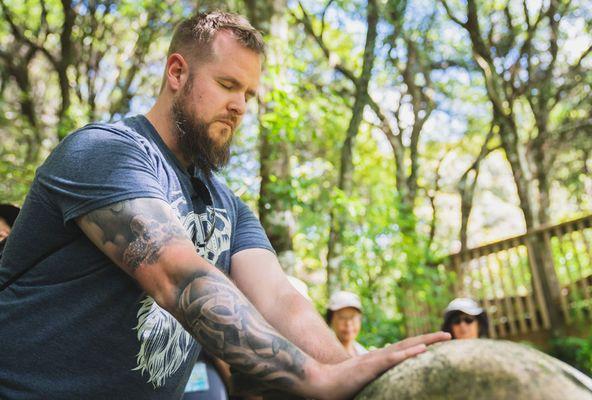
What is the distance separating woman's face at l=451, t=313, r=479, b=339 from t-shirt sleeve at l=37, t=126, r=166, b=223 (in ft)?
16.8

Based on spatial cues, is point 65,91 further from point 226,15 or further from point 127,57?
point 226,15

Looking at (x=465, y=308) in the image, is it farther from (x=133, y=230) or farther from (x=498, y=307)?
(x=133, y=230)

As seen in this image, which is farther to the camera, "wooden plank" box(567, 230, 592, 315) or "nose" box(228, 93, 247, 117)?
"wooden plank" box(567, 230, 592, 315)

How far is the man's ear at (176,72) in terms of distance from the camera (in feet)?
7.12

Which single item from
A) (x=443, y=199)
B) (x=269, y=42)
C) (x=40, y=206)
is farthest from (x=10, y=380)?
(x=443, y=199)

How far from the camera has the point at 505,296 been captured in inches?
397

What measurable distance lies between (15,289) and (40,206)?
25 centimetres

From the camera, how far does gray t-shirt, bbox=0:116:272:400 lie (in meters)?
1.62

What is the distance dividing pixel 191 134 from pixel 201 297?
81 cm

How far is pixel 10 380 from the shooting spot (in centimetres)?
162

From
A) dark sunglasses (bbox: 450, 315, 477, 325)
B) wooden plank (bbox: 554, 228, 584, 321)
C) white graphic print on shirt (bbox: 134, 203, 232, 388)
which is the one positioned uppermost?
wooden plank (bbox: 554, 228, 584, 321)

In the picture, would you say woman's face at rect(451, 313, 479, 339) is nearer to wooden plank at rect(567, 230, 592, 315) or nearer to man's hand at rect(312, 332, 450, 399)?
wooden plank at rect(567, 230, 592, 315)

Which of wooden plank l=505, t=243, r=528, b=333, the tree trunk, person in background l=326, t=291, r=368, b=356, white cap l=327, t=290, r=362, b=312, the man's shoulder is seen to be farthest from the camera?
wooden plank l=505, t=243, r=528, b=333

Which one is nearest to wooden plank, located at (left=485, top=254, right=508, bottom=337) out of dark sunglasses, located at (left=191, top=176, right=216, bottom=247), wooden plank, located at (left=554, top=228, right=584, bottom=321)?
wooden plank, located at (left=554, top=228, right=584, bottom=321)
